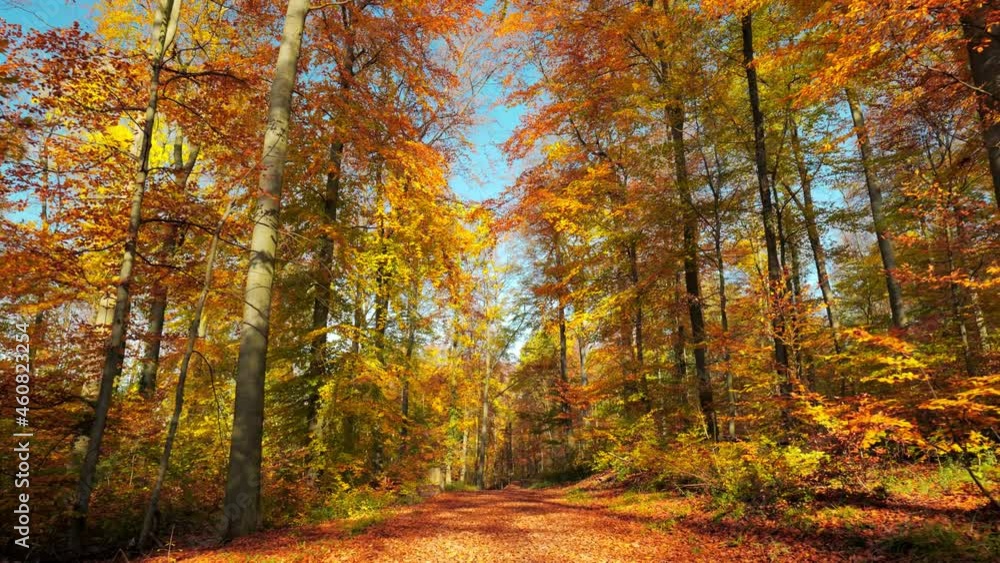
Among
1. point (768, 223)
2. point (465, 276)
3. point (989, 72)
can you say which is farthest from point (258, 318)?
point (989, 72)

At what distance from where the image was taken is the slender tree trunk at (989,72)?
574 cm

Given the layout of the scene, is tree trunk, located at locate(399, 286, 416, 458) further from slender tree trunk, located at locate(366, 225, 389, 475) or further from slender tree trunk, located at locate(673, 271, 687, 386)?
slender tree trunk, located at locate(673, 271, 687, 386)

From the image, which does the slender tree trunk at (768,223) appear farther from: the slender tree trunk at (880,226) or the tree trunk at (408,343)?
the tree trunk at (408,343)

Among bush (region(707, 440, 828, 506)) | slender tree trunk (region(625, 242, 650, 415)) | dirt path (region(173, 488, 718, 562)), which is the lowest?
dirt path (region(173, 488, 718, 562))

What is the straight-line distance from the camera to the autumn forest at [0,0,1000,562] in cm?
564

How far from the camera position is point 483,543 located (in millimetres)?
6008

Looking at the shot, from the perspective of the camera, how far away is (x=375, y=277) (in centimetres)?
1176

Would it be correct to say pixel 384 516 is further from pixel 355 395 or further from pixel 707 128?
pixel 707 128

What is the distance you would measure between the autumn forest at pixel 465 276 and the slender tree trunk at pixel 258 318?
0.04m

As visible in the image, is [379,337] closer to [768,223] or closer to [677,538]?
[677,538]

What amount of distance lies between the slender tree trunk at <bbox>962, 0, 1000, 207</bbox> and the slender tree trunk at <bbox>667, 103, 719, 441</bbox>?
5.40 metres

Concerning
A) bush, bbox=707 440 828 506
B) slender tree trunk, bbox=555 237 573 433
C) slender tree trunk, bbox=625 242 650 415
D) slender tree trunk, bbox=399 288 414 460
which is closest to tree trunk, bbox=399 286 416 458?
slender tree trunk, bbox=399 288 414 460

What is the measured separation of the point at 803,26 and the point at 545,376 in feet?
57.5

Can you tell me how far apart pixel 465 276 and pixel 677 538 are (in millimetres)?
9278
